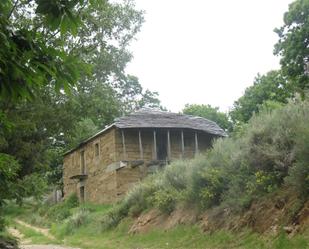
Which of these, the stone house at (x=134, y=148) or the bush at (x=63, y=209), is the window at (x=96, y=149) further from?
the bush at (x=63, y=209)

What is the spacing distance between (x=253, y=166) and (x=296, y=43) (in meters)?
18.0

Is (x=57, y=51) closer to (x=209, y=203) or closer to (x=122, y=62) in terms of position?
(x=209, y=203)

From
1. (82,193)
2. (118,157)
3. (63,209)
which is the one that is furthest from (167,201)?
(82,193)

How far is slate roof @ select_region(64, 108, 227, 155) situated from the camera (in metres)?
31.2

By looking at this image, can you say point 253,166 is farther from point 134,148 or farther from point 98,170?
point 98,170

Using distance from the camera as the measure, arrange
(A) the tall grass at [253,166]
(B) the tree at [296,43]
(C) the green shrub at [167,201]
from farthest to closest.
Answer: (B) the tree at [296,43]
(C) the green shrub at [167,201]
(A) the tall grass at [253,166]

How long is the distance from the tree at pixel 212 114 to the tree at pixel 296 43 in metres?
23.3

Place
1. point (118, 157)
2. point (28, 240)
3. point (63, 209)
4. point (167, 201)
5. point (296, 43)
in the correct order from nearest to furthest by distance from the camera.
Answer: point (167, 201) → point (28, 240) → point (296, 43) → point (118, 157) → point (63, 209)

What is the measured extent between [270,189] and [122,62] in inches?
332

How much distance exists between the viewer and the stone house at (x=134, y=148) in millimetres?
30312

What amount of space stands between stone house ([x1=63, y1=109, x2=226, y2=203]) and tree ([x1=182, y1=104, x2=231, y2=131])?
61.7ft

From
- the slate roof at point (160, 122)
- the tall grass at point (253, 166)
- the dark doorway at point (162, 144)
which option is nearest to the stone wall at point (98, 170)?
the slate roof at point (160, 122)

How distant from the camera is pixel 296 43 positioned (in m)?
28.2

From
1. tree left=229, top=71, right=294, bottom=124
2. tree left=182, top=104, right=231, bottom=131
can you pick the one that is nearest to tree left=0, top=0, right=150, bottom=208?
tree left=229, top=71, right=294, bottom=124
